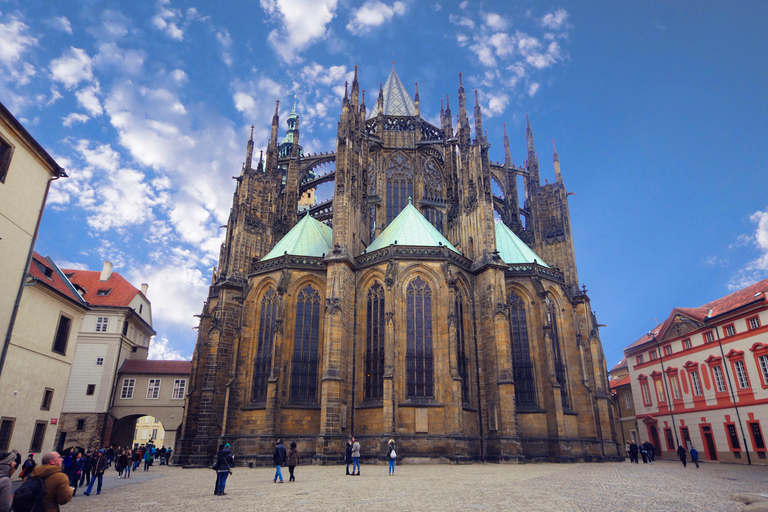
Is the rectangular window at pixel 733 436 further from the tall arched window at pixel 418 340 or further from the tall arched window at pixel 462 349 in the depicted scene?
the tall arched window at pixel 418 340

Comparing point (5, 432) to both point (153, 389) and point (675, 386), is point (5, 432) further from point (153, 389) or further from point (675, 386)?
point (675, 386)

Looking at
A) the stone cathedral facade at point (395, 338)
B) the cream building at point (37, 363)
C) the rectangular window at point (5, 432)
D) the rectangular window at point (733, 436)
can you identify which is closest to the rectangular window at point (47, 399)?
the cream building at point (37, 363)

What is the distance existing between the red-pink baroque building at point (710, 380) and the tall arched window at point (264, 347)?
28578 millimetres

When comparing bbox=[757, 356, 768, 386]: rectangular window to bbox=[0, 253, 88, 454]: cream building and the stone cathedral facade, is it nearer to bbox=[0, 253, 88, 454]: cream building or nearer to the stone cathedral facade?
the stone cathedral facade

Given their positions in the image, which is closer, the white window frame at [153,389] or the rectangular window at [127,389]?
the rectangular window at [127,389]

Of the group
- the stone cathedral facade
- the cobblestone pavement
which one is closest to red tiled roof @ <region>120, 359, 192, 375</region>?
the stone cathedral facade

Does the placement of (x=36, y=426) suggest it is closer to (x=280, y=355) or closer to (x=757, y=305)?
(x=280, y=355)

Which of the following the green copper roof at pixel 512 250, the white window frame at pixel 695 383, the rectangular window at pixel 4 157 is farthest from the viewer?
the white window frame at pixel 695 383

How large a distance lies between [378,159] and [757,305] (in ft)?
86.6

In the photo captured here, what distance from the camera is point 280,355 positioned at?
26.9 m

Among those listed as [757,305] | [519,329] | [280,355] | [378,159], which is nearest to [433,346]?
[519,329]

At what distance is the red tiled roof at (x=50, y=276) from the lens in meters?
18.5

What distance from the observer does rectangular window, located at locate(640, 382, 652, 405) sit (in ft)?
130

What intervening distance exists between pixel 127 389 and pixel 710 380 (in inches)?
1710
